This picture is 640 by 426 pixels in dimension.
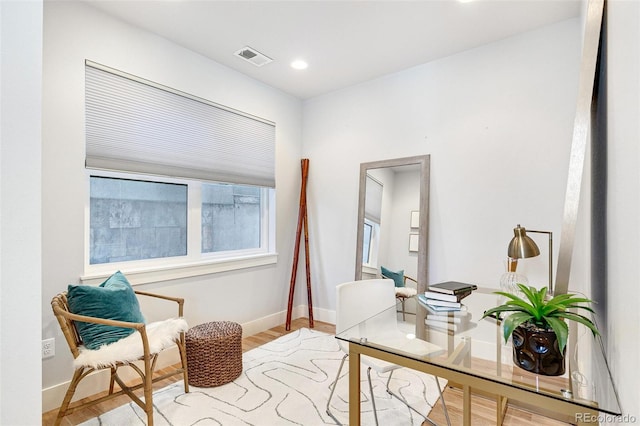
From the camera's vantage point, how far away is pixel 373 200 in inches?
131

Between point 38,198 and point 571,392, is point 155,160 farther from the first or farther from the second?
point 571,392

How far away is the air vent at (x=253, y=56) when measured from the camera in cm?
280

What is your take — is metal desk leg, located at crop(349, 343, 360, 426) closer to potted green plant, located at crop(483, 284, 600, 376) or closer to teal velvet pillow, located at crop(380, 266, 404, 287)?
potted green plant, located at crop(483, 284, 600, 376)

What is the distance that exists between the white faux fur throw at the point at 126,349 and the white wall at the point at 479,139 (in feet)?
6.60

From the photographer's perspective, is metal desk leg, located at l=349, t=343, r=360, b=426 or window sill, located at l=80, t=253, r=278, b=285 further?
window sill, located at l=80, t=253, r=278, b=285

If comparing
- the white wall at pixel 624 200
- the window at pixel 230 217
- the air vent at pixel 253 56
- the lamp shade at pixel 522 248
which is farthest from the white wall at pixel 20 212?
the lamp shade at pixel 522 248

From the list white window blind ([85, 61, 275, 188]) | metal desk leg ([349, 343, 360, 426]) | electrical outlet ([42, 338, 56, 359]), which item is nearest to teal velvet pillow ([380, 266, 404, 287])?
white window blind ([85, 61, 275, 188])

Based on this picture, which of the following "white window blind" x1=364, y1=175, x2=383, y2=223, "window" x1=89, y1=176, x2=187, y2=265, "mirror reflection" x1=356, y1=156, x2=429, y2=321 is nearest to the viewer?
"window" x1=89, y1=176, x2=187, y2=265

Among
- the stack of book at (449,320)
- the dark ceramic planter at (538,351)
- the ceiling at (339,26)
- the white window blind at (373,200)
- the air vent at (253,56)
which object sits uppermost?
the ceiling at (339,26)

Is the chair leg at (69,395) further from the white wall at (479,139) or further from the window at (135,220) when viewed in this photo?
the white wall at (479,139)

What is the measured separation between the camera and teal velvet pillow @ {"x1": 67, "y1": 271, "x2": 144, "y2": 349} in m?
1.82

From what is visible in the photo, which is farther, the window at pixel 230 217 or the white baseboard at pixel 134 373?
the window at pixel 230 217

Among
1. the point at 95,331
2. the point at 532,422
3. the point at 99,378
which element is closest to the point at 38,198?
the point at 95,331

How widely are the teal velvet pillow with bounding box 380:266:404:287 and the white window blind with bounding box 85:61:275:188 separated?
5.01ft
